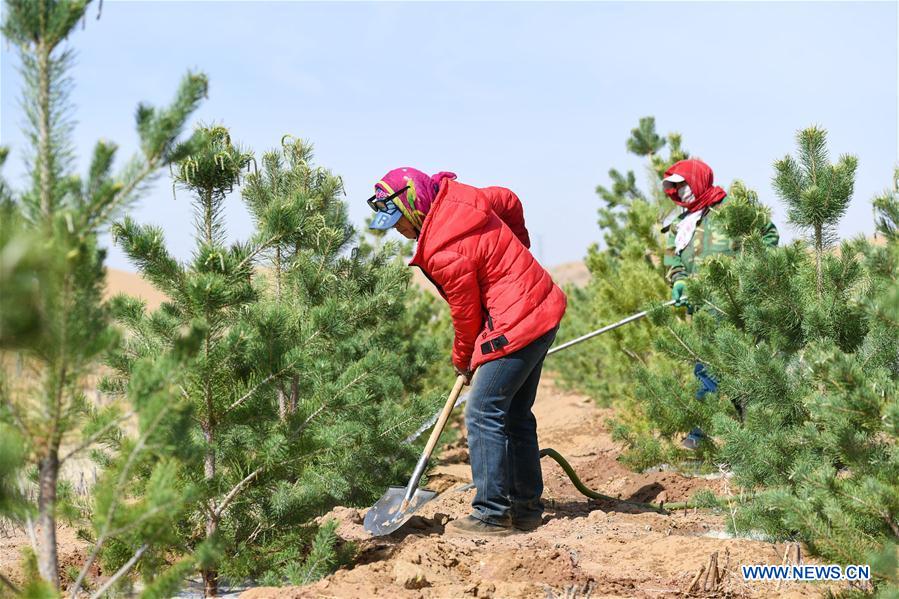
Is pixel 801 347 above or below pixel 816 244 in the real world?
below

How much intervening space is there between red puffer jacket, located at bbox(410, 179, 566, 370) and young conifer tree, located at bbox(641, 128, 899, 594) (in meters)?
0.89

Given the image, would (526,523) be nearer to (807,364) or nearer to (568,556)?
(568,556)

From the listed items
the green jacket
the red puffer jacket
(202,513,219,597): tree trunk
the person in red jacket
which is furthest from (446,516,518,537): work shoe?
the green jacket

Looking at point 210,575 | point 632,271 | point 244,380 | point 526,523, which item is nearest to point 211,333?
point 244,380

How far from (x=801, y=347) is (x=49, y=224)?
3.29 metres

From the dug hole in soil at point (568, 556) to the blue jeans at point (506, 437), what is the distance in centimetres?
20

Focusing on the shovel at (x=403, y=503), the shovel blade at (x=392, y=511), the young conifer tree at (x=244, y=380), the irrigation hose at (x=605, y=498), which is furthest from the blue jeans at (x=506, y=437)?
the young conifer tree at (x=244, y=380)

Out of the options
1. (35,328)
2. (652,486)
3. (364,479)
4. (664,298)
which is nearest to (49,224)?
(35,328)

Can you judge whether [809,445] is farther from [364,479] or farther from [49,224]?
[49,224]

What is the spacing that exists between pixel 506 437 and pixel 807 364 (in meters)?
1.74

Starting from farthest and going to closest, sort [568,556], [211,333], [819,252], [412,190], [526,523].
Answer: [526,523]
[412,190]
[819,252]
[568,556]
[211,333]

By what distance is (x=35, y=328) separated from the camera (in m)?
2.19

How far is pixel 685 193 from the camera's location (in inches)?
256

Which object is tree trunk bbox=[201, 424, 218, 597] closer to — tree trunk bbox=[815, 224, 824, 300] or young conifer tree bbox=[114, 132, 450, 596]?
young conifer tree bbox=[114, 132, 450, 596]
